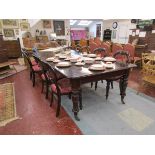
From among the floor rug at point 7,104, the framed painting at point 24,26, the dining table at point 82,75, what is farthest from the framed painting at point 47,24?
the dining table at point 82,75

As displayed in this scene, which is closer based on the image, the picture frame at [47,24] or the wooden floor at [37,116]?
the wooden floor at [37,116]

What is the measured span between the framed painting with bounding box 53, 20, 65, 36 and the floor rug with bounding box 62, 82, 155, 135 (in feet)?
20.9

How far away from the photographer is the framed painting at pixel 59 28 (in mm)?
8250

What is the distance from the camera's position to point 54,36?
303 inches

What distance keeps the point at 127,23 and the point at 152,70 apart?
598 centimetres

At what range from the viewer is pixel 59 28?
8406 mm

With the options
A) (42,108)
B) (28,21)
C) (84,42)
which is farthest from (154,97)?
(28,21)

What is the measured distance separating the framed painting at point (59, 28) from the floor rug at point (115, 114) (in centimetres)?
638

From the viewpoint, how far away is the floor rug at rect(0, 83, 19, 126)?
218 cm

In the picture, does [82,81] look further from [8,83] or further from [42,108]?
[8,83]

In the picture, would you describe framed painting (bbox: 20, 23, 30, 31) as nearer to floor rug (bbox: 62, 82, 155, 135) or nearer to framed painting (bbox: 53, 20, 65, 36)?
framed painting (bbox: 53, 20, 65, 36)

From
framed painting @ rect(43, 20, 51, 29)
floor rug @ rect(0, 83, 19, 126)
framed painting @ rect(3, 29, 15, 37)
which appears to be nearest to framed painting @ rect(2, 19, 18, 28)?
framed painting @ rect(3, 29, 15, 37)

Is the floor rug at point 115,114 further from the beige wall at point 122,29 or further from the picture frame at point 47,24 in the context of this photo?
the picture frame at point 47,24

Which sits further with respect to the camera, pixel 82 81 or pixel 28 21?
pixel 28 21
